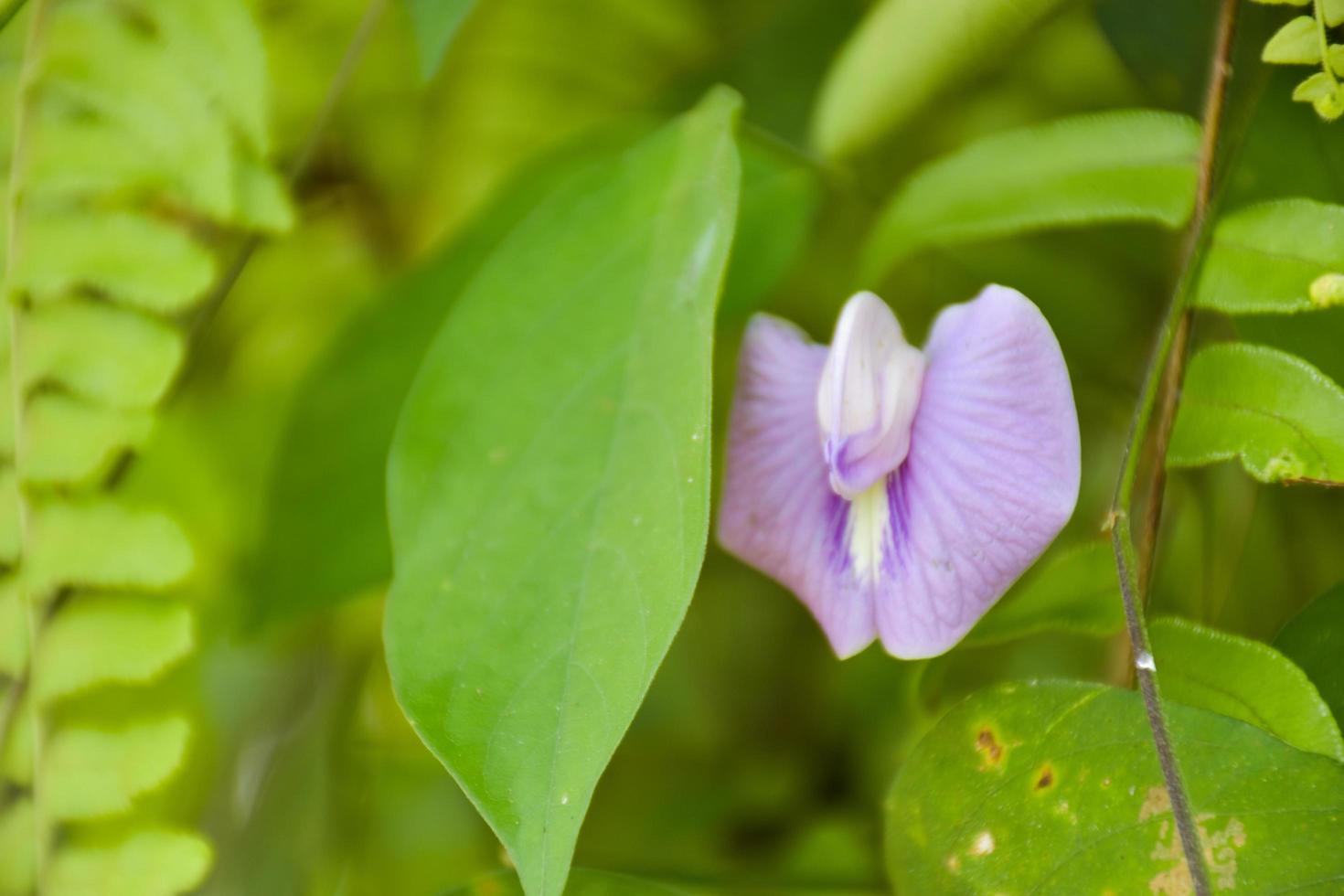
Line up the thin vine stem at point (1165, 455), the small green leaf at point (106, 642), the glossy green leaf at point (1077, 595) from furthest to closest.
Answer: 1. the small green leaf at point (106, 642)
2. the glossy green leaf at point (1077, 595)
3. the thin vine stem at point (1165, 455)

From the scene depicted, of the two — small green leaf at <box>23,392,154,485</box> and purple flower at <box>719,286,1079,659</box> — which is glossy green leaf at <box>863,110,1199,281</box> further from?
small green leaf at <box>23,392,154,485</box>

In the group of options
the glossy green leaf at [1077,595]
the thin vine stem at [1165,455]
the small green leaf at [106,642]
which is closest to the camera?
the thin vine stem at [1165,455]

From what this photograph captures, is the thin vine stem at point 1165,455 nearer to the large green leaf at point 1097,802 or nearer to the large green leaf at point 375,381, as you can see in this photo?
the large green leaf at point 1097,802

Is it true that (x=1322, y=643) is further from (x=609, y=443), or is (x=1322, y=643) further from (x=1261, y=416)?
(x=609, y=443)

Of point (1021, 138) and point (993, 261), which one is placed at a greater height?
point (1021, 138)

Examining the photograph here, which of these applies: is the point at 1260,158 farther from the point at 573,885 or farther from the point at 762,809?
the point at 762,809

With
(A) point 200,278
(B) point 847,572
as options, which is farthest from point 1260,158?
(A) point 200,278

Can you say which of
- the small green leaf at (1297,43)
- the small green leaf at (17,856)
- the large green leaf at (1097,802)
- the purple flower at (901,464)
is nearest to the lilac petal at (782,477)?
the purple flower at (901,464)
